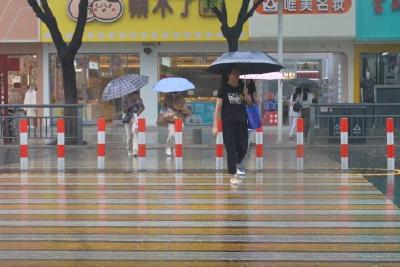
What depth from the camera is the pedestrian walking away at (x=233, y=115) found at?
10.2 meters

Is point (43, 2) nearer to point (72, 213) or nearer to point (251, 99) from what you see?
point (251, 99)

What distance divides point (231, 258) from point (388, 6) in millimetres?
19246

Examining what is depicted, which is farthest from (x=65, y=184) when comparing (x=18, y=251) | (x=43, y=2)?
(x=43, y=2)

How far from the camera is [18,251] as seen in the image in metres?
6.29

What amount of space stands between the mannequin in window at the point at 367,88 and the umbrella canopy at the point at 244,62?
14482 mm

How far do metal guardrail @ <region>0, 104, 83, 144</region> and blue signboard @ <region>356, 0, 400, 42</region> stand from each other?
10858mm

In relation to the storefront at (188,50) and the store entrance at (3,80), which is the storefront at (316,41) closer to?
the storefront at (188,50)

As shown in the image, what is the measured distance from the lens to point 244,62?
1037cm

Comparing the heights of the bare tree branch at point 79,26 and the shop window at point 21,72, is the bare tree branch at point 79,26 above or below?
above

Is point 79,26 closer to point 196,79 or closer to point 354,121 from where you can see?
point 196,79

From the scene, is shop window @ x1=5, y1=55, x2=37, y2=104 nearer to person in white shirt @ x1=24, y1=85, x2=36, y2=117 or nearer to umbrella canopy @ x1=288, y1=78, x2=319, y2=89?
person in white shirt @ x1=24, y1=85, x2=36, y2=117

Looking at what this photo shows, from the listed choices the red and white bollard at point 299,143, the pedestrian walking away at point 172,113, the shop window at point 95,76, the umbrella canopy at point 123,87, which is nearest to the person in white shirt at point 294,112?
the pedestrian walking away at point 172,113

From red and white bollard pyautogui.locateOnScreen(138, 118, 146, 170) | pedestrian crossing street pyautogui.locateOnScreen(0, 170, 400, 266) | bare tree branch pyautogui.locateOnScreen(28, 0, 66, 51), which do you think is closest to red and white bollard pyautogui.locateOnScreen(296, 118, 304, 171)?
pedestrian crossing street pyautogui.locateOnScreen(0, 170, 400, 266)

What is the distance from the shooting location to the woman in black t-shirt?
33.5ft
